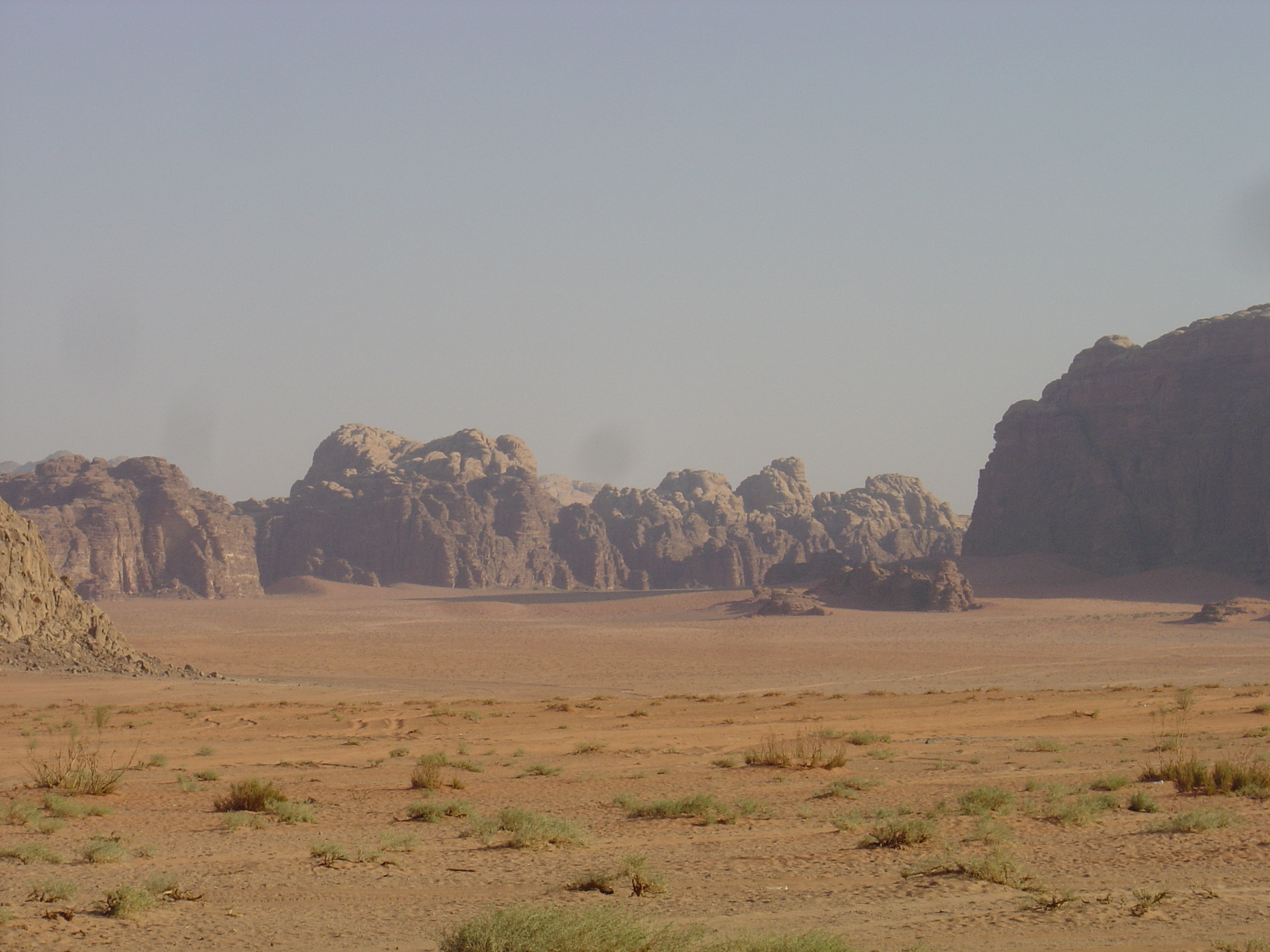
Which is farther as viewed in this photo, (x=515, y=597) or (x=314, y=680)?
(x=515, y=597)

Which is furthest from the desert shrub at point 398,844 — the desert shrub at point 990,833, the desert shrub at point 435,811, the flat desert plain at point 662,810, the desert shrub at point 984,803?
the desert shrub at point 984,803

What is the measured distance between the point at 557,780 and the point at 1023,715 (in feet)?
37.7

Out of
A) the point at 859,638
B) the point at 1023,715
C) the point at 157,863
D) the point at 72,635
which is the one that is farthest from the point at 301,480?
the point at 157,863

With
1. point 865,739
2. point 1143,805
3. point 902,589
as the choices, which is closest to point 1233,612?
point 902,589

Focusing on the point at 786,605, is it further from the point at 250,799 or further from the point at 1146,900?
the point at 1146,900

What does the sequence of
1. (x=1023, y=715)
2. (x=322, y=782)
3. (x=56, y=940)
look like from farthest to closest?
(x=1023, y=715) < (x=322, y=782) < (x=56, y=940)

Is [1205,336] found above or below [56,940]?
above

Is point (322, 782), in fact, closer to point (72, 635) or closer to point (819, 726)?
point (819, 726)

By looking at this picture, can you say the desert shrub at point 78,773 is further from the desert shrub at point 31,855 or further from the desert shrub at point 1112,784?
the desert shrub at point 1112,784

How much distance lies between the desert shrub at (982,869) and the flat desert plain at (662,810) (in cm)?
3

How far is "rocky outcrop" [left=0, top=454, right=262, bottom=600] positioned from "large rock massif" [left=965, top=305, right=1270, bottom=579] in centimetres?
5453

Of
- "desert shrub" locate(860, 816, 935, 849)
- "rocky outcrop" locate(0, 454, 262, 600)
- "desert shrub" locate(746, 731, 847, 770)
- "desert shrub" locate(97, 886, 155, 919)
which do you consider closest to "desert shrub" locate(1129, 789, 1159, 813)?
"desert shrub" locate(860, 816, 935, 849)

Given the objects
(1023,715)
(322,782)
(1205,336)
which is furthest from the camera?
(1205,336)

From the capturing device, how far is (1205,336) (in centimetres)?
7812
